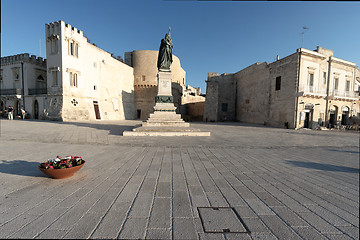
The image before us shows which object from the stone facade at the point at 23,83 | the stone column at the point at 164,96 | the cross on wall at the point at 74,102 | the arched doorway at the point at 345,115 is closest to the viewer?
the stone column at the point at 164,96

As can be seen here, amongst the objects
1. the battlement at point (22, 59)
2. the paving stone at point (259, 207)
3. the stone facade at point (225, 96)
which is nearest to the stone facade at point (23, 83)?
the battlement at point (22, 59)

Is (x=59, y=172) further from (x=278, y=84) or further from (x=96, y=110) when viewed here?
(x=278, y=84)

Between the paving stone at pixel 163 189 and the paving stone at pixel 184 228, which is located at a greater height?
the paving stone at pixel 184 228

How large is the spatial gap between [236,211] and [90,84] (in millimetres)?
23483

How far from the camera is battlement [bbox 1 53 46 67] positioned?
1969 centimetres

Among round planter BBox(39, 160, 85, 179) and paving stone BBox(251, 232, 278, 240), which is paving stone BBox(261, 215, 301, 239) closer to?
paving stone BBox(251, 232, 278, 240)

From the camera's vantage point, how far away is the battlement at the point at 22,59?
19688mm

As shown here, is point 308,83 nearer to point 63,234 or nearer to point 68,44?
point 63,234

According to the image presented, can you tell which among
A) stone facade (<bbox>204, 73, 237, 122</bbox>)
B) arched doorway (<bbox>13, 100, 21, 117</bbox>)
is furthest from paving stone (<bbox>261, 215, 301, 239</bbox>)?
arched doorway (<bbox>13, 100, 21, 117</bbox>)

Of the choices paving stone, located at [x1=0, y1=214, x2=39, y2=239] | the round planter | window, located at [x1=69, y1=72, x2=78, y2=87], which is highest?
window, located at [x1=69, y1=72, x2=78, y2=87]

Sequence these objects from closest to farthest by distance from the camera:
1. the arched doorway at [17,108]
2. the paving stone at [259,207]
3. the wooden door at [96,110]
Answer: the paving stone at [259,207] → the arched doorway at [17,108] → the wooden door at [96,110]

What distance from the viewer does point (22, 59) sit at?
19812 millimetres

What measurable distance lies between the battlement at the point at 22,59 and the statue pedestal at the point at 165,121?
21.3 m

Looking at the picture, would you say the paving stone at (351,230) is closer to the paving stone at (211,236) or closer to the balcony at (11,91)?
the paving stone at (211,236)
